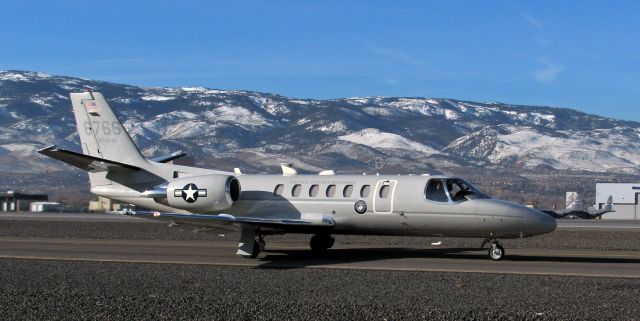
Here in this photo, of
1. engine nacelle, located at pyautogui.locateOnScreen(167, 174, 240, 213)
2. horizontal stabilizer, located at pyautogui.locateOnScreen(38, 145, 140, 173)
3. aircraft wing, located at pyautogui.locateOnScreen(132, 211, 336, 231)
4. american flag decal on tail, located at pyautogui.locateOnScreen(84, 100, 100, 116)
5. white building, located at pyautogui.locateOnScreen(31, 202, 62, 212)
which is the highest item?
american flag decal on tail, located at pyautogui.locateOnScreen(84, 100, 100, 116)

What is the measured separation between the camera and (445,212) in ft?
82.0

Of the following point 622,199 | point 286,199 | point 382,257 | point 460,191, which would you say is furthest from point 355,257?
point 622,199

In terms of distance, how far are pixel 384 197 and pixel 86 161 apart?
9.62m

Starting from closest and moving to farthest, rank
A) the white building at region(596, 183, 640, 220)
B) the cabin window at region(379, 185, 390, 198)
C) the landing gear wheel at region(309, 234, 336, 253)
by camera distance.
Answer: the cabin window at region(379, 185, 390, 198) < the landing gear wheel at region(309, 234, 336, 253) < the white building at region(596, 183, 640, 220)

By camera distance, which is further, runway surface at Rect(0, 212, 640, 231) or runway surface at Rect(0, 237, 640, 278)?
runway surface at Rect(0, 212, 640, 231)

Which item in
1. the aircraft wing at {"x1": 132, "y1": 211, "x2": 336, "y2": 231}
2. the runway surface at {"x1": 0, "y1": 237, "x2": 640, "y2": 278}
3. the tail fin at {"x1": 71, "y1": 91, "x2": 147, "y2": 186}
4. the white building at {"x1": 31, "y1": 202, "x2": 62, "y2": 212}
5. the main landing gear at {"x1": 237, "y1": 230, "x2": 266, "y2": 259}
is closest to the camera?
the runway surface at {"x1": 0, "y1": 237, "x2": 640, "y2": 278}

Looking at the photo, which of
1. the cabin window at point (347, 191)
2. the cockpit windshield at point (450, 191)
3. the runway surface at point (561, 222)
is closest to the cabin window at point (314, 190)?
the cabin window at point (347, 191)

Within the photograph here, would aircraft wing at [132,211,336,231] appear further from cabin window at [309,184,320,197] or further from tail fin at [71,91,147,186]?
tail fin at [71,91,147,186]

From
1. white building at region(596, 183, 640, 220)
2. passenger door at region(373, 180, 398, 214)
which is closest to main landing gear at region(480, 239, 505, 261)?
passenger door at region(373, 180, 398, 214)

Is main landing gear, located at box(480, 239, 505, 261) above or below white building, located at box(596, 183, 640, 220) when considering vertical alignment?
below

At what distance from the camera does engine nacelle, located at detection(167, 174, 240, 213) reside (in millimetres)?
27672

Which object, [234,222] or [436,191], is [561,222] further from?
[234,222]

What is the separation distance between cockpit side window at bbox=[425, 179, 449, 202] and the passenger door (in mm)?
1060

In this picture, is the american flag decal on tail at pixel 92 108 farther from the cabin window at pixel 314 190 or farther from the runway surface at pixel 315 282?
the cabin window at pixel 314 190
